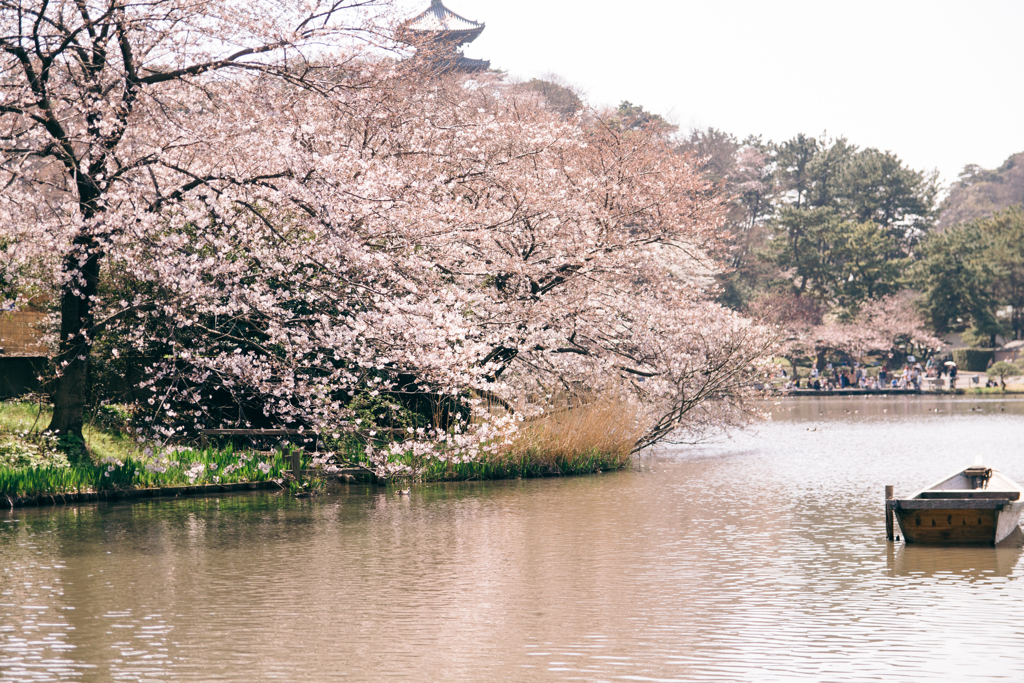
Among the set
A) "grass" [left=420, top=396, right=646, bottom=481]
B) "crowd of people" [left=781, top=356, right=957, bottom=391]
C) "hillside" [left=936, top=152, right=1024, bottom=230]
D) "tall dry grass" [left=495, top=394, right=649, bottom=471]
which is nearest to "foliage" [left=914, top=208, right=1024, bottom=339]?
"crowd of people" [left=781, top=356, right=957, bottom=391]

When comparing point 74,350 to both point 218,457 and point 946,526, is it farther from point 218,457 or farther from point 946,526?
point 946,526

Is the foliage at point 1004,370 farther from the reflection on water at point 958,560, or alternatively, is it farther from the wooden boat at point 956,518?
the wooden boat at point 956,518

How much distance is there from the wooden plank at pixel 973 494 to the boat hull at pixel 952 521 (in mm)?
432

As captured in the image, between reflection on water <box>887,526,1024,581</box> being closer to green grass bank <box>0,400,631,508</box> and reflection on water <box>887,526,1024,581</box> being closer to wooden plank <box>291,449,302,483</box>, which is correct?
green grass bank <box>0,400,631,508</box>

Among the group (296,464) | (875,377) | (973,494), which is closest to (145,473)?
(296,464)

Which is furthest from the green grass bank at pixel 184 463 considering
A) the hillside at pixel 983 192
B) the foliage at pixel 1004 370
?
the hillside at pixel 983 192

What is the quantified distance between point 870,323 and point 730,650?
5782cm

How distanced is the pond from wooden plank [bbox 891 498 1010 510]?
565mm

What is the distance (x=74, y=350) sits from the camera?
17.5 metres

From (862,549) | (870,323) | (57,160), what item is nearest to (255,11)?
(57,160)

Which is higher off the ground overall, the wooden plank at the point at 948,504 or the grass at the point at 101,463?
the grass at the point at 101,463

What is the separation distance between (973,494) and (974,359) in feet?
184

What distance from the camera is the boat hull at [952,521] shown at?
43.1ft

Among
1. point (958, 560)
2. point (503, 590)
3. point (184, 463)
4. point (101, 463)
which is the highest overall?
point (101, 463)
